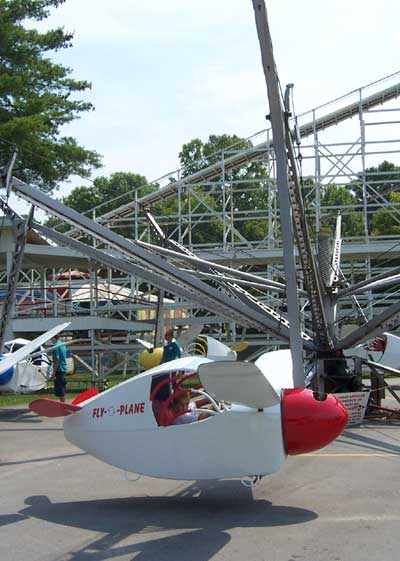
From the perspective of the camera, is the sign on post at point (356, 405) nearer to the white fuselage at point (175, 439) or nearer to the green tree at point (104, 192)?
the white fuselage at point (175, 439)

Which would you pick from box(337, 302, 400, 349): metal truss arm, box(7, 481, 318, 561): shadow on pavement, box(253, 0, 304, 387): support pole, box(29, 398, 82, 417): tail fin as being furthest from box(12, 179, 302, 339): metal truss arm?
box(29, 398, 82, 417): tail fin

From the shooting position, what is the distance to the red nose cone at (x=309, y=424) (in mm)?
7863

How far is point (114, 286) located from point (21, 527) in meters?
29.6

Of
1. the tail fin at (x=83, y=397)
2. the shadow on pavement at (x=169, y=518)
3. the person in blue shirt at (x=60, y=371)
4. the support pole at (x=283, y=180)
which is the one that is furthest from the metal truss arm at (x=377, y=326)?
the person in blue shirt at (x=60, y=371)

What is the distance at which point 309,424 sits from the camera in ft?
25.8

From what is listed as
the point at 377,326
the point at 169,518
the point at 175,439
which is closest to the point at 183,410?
the point at 175,439

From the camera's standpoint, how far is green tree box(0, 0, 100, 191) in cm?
3200

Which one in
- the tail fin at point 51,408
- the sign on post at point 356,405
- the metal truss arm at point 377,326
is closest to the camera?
the tail fin at point 51,408

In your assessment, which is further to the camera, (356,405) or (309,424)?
(356,405)

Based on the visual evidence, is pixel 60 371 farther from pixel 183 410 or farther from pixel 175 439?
pixel 175 439

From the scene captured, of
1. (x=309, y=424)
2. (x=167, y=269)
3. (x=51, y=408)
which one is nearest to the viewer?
(x=309, y=424)

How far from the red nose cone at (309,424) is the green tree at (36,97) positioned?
25.2m

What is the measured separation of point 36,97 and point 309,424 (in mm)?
28558

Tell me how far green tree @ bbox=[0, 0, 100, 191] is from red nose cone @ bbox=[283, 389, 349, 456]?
82.8 ft
